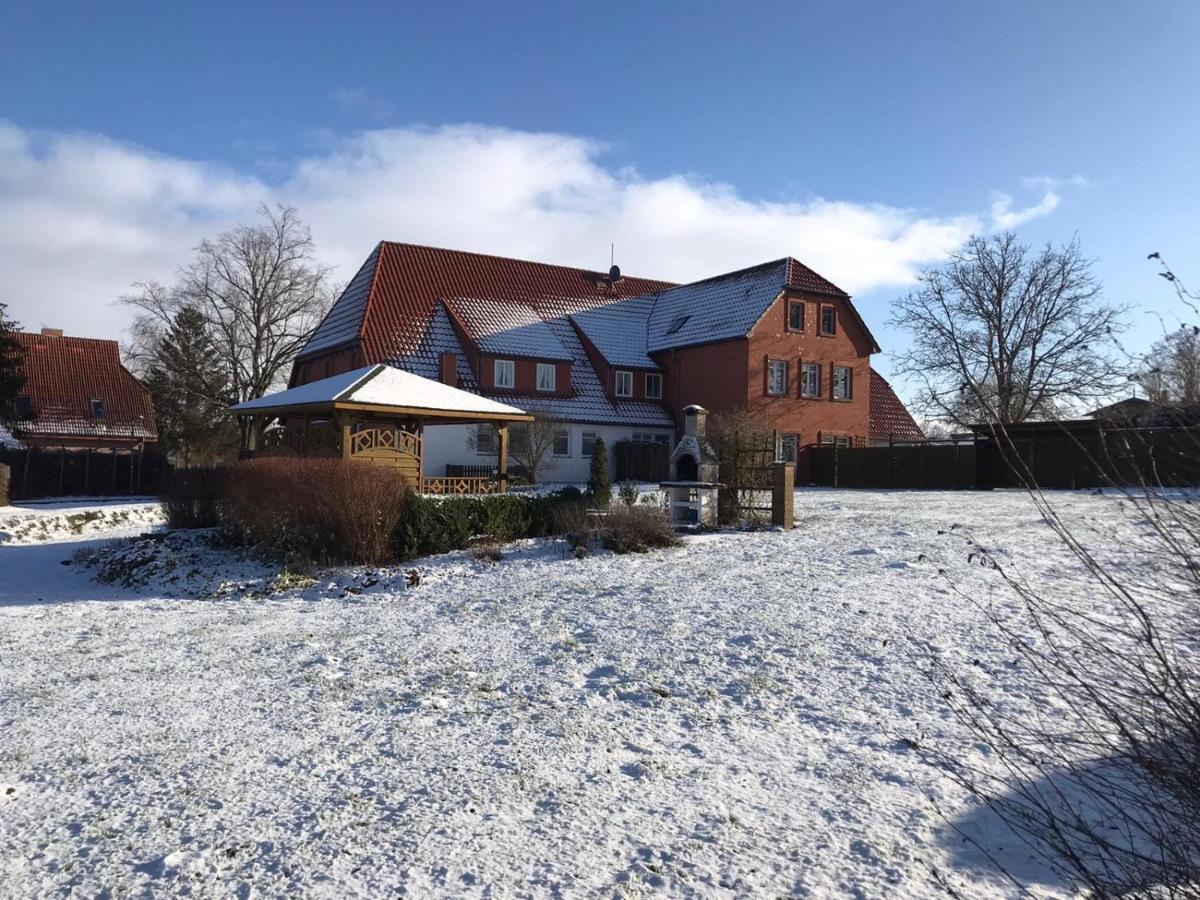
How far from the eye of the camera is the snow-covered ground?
4379mm

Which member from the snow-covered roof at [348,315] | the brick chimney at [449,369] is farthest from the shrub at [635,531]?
Answer: the snow-covered roof at [348,315]

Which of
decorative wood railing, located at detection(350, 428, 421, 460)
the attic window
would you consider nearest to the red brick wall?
the attic window

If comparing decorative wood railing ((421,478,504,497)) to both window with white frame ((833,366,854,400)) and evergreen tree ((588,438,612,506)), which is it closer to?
evergreen tree ((588,438,612,506))

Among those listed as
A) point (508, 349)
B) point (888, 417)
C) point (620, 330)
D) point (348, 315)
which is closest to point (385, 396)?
point (508, 349)

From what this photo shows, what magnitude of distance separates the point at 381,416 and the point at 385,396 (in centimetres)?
141

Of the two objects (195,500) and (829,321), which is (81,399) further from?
(829,321)

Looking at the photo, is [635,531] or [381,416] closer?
[635,531]

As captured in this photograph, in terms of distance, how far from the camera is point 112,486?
31.0 metres

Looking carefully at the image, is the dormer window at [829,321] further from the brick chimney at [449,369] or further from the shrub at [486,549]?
the shrub at [486,549]

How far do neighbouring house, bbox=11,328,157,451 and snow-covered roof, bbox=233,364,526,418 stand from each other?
84.7 ft

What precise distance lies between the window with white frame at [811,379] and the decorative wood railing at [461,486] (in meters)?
18.2

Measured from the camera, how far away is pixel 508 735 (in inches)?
242

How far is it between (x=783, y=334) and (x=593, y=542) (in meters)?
23.9

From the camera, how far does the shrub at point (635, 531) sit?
44.7 feet
